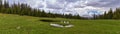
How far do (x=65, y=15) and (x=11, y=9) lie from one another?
131 ft

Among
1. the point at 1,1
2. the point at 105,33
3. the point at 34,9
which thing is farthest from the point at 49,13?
the point at 105,33

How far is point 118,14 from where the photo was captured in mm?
148875

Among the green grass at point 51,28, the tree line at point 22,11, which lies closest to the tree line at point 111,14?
the tree line at point 22,11

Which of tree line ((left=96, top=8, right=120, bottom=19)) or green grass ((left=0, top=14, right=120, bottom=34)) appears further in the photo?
tree line ((left=96, top=8, right=120, bottom=19))

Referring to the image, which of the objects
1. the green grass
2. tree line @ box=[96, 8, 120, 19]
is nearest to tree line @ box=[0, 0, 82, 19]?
tree line @ box=[96, 8, 120, 19]

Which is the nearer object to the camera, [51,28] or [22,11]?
[51,28]

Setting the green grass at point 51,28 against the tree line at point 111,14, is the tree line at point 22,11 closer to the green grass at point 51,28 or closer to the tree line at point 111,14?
the tree line at point 111,14

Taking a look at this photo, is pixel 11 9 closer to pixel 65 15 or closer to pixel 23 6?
pixel 23 6

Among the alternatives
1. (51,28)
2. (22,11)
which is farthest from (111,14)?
(51,28)

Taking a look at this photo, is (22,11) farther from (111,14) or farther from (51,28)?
(51,28)

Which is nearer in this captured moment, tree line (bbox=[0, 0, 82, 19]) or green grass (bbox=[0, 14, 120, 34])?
green grass (bbox=[0, 14, 120, 34])

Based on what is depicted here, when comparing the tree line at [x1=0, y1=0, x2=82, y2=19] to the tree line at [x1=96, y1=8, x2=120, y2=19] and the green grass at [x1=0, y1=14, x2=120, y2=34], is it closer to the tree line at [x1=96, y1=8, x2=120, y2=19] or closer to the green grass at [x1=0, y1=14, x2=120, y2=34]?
the tree line at [x1=96, y1=8, x2=120, y2=19]

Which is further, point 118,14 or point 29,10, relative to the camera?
point 29,10

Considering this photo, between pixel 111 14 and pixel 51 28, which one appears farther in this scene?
pixel 111 14
